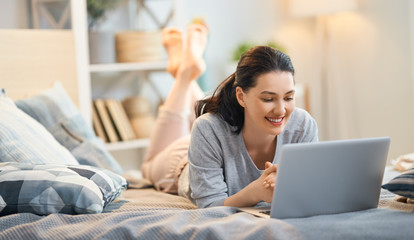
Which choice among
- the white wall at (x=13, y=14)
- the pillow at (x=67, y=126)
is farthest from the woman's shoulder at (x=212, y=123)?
the white wall at (x=13, y=14)

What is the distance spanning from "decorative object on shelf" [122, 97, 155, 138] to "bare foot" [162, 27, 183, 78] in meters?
0.62

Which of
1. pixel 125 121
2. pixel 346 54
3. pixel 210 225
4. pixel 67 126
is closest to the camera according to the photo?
pixel 210 225

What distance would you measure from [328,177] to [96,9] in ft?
7.09

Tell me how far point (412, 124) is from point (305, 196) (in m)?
2.48

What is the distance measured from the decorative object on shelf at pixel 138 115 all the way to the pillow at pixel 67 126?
94cm

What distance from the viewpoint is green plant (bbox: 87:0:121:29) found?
10.6 ft

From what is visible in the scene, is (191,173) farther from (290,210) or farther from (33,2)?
(33,2)

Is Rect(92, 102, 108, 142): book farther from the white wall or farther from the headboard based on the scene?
the white wall

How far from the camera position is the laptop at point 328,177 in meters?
1.38

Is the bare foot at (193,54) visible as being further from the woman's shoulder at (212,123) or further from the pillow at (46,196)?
the pillow at (46,196)

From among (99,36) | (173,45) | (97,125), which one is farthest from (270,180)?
(99,36)

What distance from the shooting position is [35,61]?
279 cm

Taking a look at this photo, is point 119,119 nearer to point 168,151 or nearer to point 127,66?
point 127,66

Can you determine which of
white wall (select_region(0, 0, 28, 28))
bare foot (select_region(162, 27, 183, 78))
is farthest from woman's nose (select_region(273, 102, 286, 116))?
white wall (select_region(0, 0, 28, 28))
